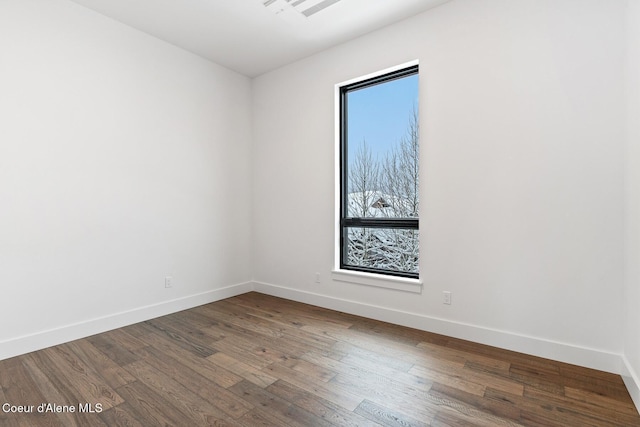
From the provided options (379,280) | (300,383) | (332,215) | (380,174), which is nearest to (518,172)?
(380,174)

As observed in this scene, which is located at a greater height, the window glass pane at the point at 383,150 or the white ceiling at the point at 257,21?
the white ceiling at the point at 257,21

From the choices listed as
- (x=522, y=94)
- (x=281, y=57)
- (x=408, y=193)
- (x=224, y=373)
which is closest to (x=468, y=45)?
(x=522, y=94)

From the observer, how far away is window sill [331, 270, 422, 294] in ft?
10.0

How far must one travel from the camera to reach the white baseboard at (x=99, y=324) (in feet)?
8.23

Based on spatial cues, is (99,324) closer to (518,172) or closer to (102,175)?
(102,175)

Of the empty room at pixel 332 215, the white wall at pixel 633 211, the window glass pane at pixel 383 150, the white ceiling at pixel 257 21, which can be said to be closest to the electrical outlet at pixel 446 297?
the empty room at pixel 332 215

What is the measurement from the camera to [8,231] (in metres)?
2.50

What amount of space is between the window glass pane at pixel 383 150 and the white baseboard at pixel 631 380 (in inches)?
71.0

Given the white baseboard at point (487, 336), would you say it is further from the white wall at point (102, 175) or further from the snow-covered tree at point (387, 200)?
the white wall at point (102, 175)

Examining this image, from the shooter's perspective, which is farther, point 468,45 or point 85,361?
point 468,45

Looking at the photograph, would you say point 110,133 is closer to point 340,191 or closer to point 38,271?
point 38,271

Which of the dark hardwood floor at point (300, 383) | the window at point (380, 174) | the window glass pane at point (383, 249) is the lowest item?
the dark hardwood floor at point (300, 383)

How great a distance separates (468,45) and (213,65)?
9.59ft

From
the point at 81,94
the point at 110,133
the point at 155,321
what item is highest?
the point at 81,94
